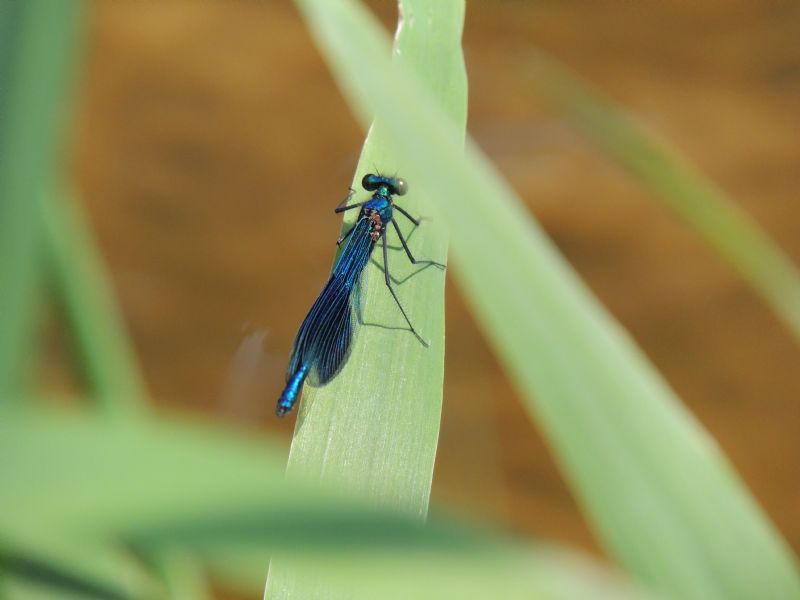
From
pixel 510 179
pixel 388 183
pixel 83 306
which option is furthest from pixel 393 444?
pixel 510 179

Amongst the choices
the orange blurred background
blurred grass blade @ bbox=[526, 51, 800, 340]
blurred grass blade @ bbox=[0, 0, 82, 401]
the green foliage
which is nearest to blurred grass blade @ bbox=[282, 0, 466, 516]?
the green foliage

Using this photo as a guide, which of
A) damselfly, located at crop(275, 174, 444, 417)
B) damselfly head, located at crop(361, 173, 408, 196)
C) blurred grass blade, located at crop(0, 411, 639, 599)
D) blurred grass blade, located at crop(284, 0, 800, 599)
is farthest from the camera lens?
damselfly head, located at crop(361, 173, 408, 196)

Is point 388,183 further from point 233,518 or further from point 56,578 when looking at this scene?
point 233,518

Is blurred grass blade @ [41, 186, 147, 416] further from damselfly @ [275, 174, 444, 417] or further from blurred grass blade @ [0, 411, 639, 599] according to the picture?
blurred grass blade @ [0, 411, 639, 599]

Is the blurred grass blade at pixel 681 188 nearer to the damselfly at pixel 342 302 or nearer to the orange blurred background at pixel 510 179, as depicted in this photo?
the damselfly at pixel 342 302

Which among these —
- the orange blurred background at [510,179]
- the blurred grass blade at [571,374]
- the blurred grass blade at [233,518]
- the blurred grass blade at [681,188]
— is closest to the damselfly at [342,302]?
the blurred grass blade at [571,374]
